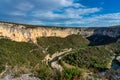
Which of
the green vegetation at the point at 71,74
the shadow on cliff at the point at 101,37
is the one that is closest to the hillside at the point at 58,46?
the shadow on cliff at the point at 101,37

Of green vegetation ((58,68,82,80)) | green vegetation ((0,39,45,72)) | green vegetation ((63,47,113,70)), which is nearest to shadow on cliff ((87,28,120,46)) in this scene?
green vegetation ((63,47,113,70))

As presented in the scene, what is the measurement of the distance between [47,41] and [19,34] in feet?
65.5

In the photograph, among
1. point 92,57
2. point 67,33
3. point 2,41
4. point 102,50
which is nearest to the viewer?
point 2,41

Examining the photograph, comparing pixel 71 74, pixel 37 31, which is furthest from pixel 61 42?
pixel 71 74

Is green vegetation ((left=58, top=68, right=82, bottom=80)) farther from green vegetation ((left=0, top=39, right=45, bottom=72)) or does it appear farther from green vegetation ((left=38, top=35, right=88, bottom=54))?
green vegetation ((left=38, top=35, right=88, bottom=54))

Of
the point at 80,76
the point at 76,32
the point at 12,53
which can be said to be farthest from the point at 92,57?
the point at 80,76

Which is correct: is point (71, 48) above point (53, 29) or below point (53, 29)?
below

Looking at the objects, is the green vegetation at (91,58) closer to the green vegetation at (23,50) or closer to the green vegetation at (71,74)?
the green vegetation at (23,50)

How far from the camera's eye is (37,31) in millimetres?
99438

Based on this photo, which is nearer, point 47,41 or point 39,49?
point 39,49

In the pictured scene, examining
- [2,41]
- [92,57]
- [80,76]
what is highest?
[80,76]

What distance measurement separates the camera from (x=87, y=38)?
13050cm

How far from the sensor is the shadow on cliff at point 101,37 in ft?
402

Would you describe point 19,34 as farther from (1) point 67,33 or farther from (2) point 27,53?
(1) point 67,33
